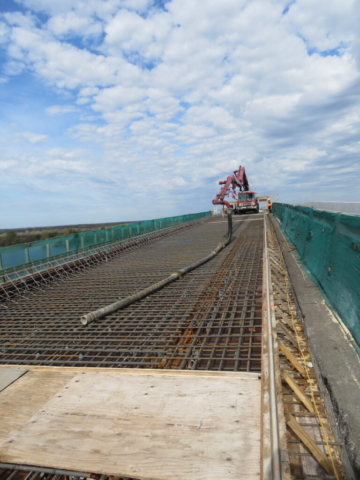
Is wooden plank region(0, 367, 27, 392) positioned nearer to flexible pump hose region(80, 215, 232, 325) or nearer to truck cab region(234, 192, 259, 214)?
flexible pump hose region(80, 215, 232, 325)

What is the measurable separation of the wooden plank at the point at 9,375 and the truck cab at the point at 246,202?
34591 mm

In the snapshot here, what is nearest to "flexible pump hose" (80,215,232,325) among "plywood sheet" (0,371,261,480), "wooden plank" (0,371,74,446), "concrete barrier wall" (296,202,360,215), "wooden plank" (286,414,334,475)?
"wooden plank" (0,371,74,446)

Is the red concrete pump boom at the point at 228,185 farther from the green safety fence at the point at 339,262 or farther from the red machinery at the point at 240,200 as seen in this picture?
the green safety fence at the point at 339,262

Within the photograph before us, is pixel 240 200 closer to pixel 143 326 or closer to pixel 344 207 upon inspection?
pixel 344 207

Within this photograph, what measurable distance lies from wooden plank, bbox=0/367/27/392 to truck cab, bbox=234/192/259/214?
3459 centimetres

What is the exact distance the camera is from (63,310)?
19.5ft

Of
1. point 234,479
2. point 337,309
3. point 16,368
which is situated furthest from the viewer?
point 337,309

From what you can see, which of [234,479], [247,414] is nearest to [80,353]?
[247,414]

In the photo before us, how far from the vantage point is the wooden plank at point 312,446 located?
2.34 meters

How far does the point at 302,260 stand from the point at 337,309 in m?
4.19

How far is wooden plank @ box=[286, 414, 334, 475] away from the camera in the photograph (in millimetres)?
2336

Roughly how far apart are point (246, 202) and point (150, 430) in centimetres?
3542

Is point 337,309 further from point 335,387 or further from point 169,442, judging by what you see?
point 169,442

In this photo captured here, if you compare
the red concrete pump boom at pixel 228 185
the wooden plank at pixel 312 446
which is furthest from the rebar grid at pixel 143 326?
the red concrete pump boom at pixel 228 185
